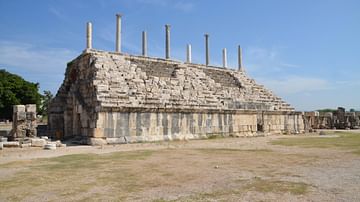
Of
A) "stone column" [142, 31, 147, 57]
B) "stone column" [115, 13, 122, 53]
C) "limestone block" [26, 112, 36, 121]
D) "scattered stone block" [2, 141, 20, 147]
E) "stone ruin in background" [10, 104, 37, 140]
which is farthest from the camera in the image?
"stone column" [142, 31, 147, 57]

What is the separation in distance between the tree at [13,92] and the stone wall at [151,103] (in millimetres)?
28805

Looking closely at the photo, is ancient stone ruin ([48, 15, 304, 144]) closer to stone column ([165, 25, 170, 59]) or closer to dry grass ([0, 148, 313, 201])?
stone column ([165, 25, 170, 59])

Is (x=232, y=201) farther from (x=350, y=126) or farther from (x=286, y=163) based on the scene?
(x=350, y=126)

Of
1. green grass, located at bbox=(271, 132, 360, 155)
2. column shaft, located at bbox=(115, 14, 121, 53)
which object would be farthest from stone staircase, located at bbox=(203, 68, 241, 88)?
green grass, located at bbox=(271, 132, 360, 155)

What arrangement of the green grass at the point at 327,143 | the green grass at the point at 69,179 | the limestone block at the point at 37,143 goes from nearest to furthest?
the green grass at the point at 69,179 < the green grass at the point at 327,143 < the limestone block at the point at 37,143

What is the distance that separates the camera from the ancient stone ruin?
17938mm

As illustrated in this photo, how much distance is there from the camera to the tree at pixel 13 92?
155 ft

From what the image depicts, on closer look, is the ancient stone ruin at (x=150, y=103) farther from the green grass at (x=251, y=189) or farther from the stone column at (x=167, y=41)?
the green grass at (x=251, y=189)

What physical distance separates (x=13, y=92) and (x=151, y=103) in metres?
38.0

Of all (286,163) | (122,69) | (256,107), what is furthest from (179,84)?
(286,163)

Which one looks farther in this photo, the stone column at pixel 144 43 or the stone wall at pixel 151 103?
the stone column at pixel 144 43

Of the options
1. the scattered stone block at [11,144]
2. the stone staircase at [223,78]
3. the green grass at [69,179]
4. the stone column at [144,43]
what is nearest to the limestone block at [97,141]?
the scattered stone block at [11,144]

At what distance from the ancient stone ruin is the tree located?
94.0ft

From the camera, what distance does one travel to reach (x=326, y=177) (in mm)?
7438
